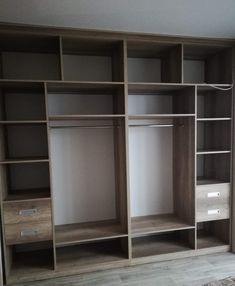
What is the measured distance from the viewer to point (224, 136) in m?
2.58

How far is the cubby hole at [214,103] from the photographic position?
2510 millimetres

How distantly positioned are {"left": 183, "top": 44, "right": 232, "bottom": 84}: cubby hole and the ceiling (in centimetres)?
34

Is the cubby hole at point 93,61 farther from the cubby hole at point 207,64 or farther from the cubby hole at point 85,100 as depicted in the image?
the cubby hole at point 207,64

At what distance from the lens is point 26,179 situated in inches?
97.8

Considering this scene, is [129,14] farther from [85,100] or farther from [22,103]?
[22,103]

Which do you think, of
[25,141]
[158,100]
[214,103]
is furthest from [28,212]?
[214,103]

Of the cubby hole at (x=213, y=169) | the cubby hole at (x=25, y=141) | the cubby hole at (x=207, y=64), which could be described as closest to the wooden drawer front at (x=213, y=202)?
the cubby hole at (x=213, y=169)

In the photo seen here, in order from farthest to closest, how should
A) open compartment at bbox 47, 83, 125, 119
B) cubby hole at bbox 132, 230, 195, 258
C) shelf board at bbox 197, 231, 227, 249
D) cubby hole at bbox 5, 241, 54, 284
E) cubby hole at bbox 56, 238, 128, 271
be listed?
shelf board at bbox 197, 231, 227, 249 → cubby hole at bbox 132, 230, 195, 258 → open compartment at bbox 47, 83, 125, 119 → cubby hole at bbox 56, 238, 128, 271 → cubby hole at bbox 5, 241, 54, 284

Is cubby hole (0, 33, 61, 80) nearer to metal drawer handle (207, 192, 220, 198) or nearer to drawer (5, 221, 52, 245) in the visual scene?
drawer (5, 221, 52, 245)

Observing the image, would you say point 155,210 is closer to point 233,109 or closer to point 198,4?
point 233,109

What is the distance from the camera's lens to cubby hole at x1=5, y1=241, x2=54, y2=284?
85.1 inches

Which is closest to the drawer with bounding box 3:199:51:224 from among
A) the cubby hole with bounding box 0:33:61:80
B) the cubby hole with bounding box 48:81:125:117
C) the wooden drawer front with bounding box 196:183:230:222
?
the cubby hole with bounding box 48:81:125:117

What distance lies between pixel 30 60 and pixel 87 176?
1.46 metres

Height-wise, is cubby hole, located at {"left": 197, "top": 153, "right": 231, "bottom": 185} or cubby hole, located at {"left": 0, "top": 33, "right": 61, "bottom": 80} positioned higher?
cubby hole, located at {"left": 0, "top": 33, "right": 61, "bottom": 80}
